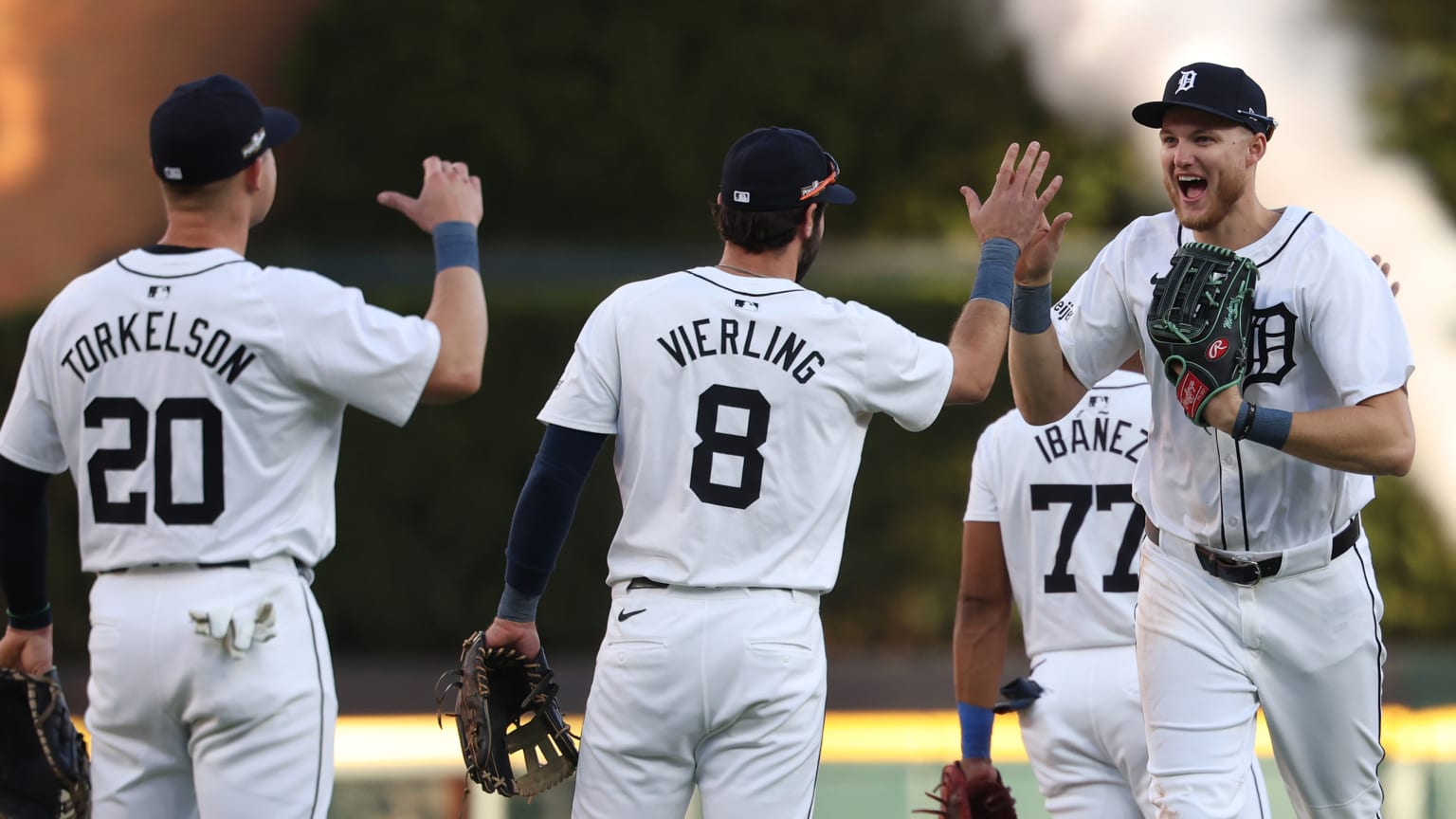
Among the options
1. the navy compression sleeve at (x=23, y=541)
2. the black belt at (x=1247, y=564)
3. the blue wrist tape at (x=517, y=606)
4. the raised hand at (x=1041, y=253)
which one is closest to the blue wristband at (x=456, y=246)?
the blue wrist tape at (x=517, y=606)

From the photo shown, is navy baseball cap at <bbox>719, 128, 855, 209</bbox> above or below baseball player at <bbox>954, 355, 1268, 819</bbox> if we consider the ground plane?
above

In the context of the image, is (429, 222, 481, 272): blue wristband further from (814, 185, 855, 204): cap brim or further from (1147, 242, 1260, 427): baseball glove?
(1147, 242, 1260, 427): baseball glove

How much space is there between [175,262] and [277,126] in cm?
47

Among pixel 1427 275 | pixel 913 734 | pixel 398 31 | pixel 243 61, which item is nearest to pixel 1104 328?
pixel 913 734

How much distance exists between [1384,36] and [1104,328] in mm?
10406

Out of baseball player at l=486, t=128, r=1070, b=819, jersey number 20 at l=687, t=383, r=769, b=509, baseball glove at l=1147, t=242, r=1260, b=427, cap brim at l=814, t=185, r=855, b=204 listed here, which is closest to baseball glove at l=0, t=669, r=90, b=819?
baseball player at l=486, t=128, r=1070, b=819

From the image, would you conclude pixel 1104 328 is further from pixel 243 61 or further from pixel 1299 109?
pixel 243 61

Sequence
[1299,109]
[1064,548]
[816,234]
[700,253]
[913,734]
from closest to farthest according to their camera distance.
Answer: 1. [816,234]
2. [1064,548]
3. [913,734]
4. [1299,109]
5. [700,253]

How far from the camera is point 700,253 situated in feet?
49.0

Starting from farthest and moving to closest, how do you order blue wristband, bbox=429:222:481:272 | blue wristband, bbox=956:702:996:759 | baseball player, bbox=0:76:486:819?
blue wristband, bbox=956:702:996:759, blue wristband, bbox=429:222:481:272, baseball player, bbox=0:76:486:819

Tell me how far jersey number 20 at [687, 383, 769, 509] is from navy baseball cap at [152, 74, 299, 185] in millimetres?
1202

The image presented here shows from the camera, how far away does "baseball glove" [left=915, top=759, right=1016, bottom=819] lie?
530cm

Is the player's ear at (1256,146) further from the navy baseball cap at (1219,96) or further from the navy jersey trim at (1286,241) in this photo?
the navy jersey trim at (1286,241)

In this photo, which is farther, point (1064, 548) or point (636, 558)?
point (1064, 548)
